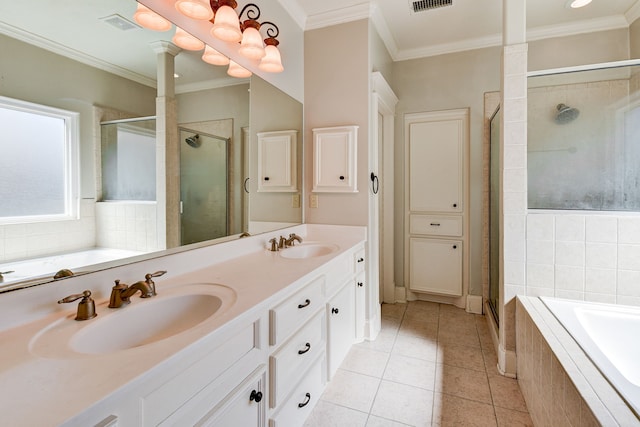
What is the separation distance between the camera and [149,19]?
1304 millimetres

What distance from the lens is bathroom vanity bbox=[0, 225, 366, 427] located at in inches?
24.5

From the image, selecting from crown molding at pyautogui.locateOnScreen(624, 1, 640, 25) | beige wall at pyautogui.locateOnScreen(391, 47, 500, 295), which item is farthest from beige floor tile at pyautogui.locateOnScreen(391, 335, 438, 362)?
crown molding at pyautogui.locateOnScreen(624, 1, 640, 25)

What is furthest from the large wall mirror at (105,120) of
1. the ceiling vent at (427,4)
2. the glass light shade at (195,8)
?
the ceiling vent at (427,4)

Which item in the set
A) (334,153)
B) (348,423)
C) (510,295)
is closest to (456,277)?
(510,295)

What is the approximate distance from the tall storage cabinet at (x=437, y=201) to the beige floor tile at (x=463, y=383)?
4.01ft

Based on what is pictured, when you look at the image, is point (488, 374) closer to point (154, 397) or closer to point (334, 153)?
point (334, 153)

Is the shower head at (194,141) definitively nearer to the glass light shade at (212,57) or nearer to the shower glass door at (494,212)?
the glass light shade at (212,57)

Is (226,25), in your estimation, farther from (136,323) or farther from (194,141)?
(136,323)

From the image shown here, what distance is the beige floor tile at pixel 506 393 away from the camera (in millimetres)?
1770

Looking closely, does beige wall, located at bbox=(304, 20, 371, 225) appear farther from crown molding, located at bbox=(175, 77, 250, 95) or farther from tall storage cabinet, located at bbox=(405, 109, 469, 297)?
tall storage cabinet, located at bbox=(405, 109, 469, 297)

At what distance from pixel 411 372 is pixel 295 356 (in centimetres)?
111

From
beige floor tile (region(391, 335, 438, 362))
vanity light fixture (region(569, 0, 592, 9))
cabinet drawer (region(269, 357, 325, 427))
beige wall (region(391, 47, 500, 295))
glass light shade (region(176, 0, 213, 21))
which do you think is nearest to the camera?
cabinet drawer (region(269, 357, 325, 427))

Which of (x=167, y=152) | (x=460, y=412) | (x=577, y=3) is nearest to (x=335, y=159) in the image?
(x=167, y=152)

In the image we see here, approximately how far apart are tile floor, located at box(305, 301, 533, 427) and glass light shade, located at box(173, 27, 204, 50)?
2.00m
